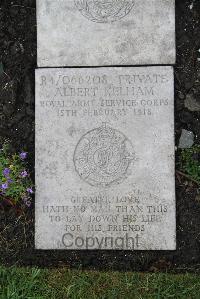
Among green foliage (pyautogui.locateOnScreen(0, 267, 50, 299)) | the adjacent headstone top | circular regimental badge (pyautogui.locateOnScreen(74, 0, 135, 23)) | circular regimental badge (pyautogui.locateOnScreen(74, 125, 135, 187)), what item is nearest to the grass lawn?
green foliage (pyautogui.locateOnScreen(0, 267, 50, 299))

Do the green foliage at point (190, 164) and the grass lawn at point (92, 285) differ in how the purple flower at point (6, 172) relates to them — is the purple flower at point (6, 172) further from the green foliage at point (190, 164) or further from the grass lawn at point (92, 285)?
the green foliage at point (190, 164)

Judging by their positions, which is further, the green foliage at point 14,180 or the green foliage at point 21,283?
the green foliage at point 14,180

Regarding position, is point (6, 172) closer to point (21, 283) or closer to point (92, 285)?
point (21, 283)

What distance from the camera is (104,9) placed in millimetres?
3955

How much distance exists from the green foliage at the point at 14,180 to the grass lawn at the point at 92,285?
2.04 ft

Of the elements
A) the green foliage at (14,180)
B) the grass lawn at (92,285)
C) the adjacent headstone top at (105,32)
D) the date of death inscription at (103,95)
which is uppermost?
the adjacent headstone top at (105,32)

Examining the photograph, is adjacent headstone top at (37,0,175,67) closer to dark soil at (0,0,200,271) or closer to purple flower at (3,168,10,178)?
dark soil at (0,0,200,271)

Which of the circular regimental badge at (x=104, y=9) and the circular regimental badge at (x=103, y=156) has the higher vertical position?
the circular regimental badge at (x=104, y=9)

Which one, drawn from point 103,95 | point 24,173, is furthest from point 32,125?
point 103,95

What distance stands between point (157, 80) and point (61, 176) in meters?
1.17

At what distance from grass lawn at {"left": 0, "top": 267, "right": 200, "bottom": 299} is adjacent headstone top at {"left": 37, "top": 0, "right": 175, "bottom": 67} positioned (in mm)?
1800

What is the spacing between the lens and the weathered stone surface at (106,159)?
3836 mm

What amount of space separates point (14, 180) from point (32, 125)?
528mm

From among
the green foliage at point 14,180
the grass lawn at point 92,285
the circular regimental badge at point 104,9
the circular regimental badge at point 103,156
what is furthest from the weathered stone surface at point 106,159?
the circular regimental badge at point 104,9
